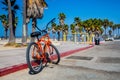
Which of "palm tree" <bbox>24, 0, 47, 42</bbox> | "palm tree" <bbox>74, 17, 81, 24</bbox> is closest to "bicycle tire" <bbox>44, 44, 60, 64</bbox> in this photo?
"palm tree" <bbox>24, 0, 47, 42</bbox>

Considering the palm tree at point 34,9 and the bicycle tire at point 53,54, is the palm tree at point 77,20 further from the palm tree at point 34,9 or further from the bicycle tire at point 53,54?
the bicycle tire at point 53,54

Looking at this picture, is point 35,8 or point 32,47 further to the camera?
point 35,8

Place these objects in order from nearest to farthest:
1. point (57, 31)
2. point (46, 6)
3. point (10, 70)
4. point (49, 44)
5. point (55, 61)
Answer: point (10, 70), point (49, 44), point (55, 61), point (46, 6), point (57, 31)

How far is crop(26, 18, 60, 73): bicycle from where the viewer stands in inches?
283

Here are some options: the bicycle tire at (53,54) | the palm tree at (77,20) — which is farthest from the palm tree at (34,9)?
the palm tree at (77,20)

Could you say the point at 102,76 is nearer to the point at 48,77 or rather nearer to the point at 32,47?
the point at 48,77

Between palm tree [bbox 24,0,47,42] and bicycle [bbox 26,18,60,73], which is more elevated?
palm tree [bbox 24,0,47,42]

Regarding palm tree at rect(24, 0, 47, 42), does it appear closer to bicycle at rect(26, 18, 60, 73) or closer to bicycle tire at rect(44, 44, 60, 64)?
bicycle tire at rect(44, 44, 60, 64)

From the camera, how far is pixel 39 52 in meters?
7.78

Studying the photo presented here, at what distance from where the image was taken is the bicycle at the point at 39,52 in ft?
23.6

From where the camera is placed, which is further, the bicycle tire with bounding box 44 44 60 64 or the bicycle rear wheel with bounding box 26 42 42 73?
the bicycle tire with bounding box 44 44 60 64

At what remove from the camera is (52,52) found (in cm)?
888

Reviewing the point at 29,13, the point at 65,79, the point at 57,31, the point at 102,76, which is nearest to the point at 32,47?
the point at 65,79

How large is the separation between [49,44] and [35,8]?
836 inches
